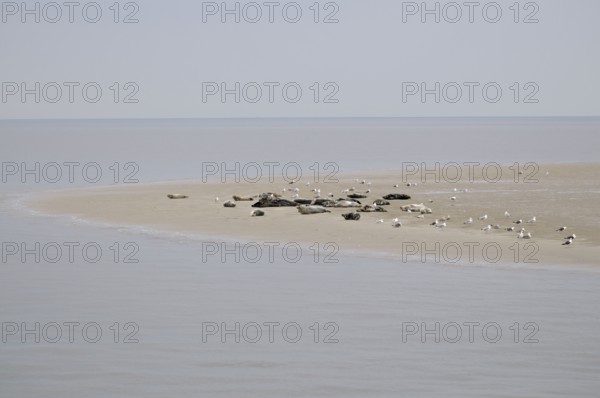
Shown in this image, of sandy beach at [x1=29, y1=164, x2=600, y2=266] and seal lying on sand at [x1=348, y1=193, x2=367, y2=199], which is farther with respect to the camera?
seal lying on sand at [x1=348, y1=193, x2=367, y2=199]

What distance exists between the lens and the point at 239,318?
12.7 metres

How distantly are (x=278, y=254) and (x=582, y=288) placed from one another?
5.91 meters

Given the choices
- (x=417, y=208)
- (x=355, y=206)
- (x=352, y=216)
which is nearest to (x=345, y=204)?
(x=355, y=206)

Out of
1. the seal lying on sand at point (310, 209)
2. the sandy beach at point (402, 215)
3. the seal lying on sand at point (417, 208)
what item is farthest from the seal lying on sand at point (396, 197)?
the seal lying on sand at point (310, 209)

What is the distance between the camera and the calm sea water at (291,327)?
9.91 m

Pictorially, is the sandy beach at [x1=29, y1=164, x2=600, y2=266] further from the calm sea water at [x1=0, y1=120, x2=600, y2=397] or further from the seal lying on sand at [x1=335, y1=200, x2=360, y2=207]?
the calm sea water at [x1=0, y1=120, x2=600, y2=397]

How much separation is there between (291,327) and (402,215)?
1111 centimetres

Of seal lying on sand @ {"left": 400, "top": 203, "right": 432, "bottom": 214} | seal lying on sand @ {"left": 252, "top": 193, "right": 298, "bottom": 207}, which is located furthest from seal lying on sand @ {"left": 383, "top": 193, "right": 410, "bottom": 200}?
seal lying on sand @ {"left": 252, "top": 193, "right": 298, "bottom": 207}

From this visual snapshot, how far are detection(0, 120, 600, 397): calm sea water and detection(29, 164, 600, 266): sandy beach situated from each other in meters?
1.48

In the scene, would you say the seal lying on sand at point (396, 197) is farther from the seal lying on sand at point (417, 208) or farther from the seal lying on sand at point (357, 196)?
the seal lying on sand at point (417, 208)

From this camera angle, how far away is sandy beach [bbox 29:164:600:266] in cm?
1839

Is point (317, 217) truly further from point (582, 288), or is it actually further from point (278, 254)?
point (582, 288)

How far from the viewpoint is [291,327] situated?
1221 centimetres

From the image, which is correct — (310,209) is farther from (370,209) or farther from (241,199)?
(241,199)
